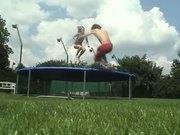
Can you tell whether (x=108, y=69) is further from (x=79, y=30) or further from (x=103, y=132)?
(x=103, y=132)

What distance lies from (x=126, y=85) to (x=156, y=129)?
195 ft

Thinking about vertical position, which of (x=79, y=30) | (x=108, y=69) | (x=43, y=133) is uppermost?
(x=79, y=30)

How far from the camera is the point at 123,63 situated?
97.5 metres

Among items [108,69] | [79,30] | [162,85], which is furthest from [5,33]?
[108,69]

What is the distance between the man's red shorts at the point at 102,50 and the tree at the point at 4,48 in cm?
4206

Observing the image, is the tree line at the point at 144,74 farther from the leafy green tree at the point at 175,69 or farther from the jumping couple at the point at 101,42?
the jumping couple at the point at 101,42

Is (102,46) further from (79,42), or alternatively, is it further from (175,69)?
(175,69)

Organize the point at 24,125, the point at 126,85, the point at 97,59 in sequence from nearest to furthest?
the point at 24,125
the point at 97,59
the point at 126,85

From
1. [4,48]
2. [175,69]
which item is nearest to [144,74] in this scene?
[175,69]

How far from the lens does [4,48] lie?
89250mm

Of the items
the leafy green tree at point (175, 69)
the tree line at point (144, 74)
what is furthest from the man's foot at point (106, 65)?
the leafy green tree at point (175, 69)

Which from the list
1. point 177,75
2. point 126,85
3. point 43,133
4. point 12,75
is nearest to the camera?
point 43,133

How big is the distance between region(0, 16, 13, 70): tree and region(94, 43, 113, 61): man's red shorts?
42.1 metres

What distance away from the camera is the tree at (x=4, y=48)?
8756 centimetres
